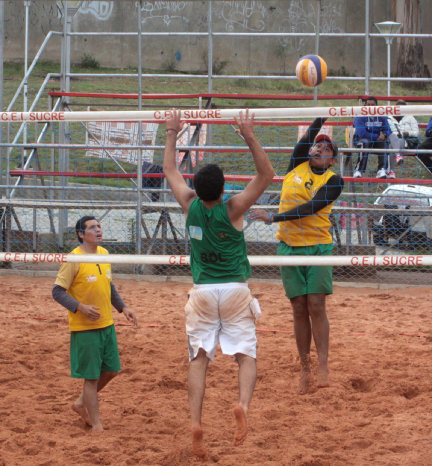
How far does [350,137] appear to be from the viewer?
1096 cm

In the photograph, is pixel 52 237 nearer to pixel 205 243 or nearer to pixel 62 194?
pixel 62 194

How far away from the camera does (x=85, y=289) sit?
520cm

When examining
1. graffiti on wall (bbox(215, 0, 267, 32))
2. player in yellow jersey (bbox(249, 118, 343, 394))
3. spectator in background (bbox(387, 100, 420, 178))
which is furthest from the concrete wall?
player in yellow jersey (bbox(249, 118, 343, 394))

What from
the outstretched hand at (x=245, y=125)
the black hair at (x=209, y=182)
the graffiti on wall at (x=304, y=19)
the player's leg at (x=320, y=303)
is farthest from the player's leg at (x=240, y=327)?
the graffiti on wall at (x=304, y=19)

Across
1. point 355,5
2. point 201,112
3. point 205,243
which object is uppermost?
point 355,5

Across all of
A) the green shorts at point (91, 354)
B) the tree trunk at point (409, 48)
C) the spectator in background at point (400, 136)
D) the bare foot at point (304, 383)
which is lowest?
the bare foot at point (304, 383)

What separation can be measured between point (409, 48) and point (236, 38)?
4496 mm

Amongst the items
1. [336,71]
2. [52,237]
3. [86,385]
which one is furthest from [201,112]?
[336,71]

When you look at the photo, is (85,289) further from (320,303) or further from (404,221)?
(404,221)

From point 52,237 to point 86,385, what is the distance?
7424 millimetres

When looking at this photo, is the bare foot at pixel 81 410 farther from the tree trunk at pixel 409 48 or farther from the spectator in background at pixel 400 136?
the tree trunk at pixel 409 48

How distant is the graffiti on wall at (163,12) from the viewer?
61.5 ft

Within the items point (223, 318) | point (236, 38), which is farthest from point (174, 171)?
point (236, 38)

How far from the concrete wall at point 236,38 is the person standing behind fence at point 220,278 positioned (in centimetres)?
1568
